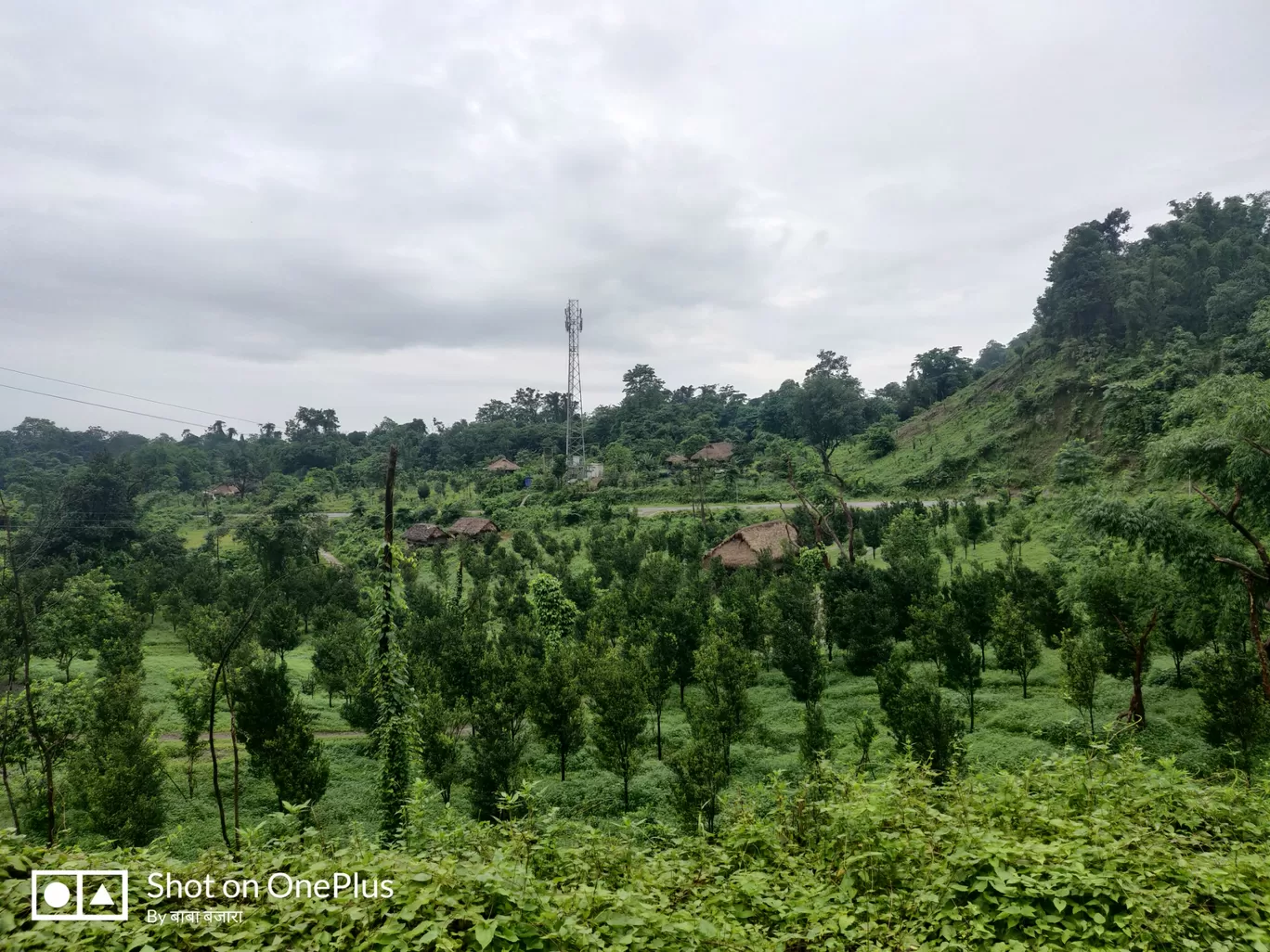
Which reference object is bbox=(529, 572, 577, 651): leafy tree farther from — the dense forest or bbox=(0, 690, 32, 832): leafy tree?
bbox=(0, 690, 32, 832): leafy tree

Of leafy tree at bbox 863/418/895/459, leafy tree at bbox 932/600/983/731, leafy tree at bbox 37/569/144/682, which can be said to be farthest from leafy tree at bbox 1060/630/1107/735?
leafy tree at bbox 863/418/895/459

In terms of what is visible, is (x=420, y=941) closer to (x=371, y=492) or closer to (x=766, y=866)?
(x=766, y=866)

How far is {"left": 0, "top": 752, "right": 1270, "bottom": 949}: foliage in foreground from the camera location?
3.90 m

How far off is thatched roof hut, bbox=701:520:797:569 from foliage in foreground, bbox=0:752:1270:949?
75.6 ft

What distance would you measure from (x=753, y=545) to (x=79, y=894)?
27.7m

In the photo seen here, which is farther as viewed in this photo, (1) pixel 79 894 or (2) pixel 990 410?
(2) pixel 990 410

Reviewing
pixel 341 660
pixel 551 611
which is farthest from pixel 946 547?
pixel 341 660

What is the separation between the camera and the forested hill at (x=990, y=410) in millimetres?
41219

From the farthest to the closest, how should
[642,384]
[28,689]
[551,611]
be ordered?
[642,384] < [551,611] < [28,689]

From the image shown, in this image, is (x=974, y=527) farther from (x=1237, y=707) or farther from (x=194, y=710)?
(x=194, y=710)

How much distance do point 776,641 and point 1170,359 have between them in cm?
3806

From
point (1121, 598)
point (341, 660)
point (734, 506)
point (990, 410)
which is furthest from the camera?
point (990, 410)

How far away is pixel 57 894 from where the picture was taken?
13.3 ft

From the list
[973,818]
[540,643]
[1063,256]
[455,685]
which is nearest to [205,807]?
[455,685]
